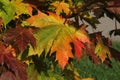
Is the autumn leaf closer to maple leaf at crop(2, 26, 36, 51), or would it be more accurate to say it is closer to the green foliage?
maple leaf at crop(2, 26, 36, 51)

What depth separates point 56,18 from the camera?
5.87 ft

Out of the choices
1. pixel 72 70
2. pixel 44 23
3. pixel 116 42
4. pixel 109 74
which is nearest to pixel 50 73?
pixel 72 70

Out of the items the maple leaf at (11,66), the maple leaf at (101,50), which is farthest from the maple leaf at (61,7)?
the maple leaf at (11,66)

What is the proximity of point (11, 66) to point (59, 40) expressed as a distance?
261 millimetres

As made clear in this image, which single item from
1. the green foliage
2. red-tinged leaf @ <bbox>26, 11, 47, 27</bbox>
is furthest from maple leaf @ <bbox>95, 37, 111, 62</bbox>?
the green foliage

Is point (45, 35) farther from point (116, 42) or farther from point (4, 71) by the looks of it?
point (116, 42)

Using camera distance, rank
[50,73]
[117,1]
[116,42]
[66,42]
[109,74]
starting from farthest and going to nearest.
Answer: [116,42]
[109,74]
[50,73]
[117,1]
[66,42]

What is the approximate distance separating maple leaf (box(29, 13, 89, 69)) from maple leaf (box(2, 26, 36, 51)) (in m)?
0.03

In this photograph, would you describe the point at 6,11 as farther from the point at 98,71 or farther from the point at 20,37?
the point at 98,71

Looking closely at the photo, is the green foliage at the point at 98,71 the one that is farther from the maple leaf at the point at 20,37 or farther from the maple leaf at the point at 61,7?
the maple leaf at the point at 20,37

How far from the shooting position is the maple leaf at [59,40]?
1.61 metres

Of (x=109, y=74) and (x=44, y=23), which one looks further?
(x=109, y=74)

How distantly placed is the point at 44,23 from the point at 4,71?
0.31 metres

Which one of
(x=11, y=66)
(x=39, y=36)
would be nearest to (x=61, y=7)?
(x=39, y=36)
